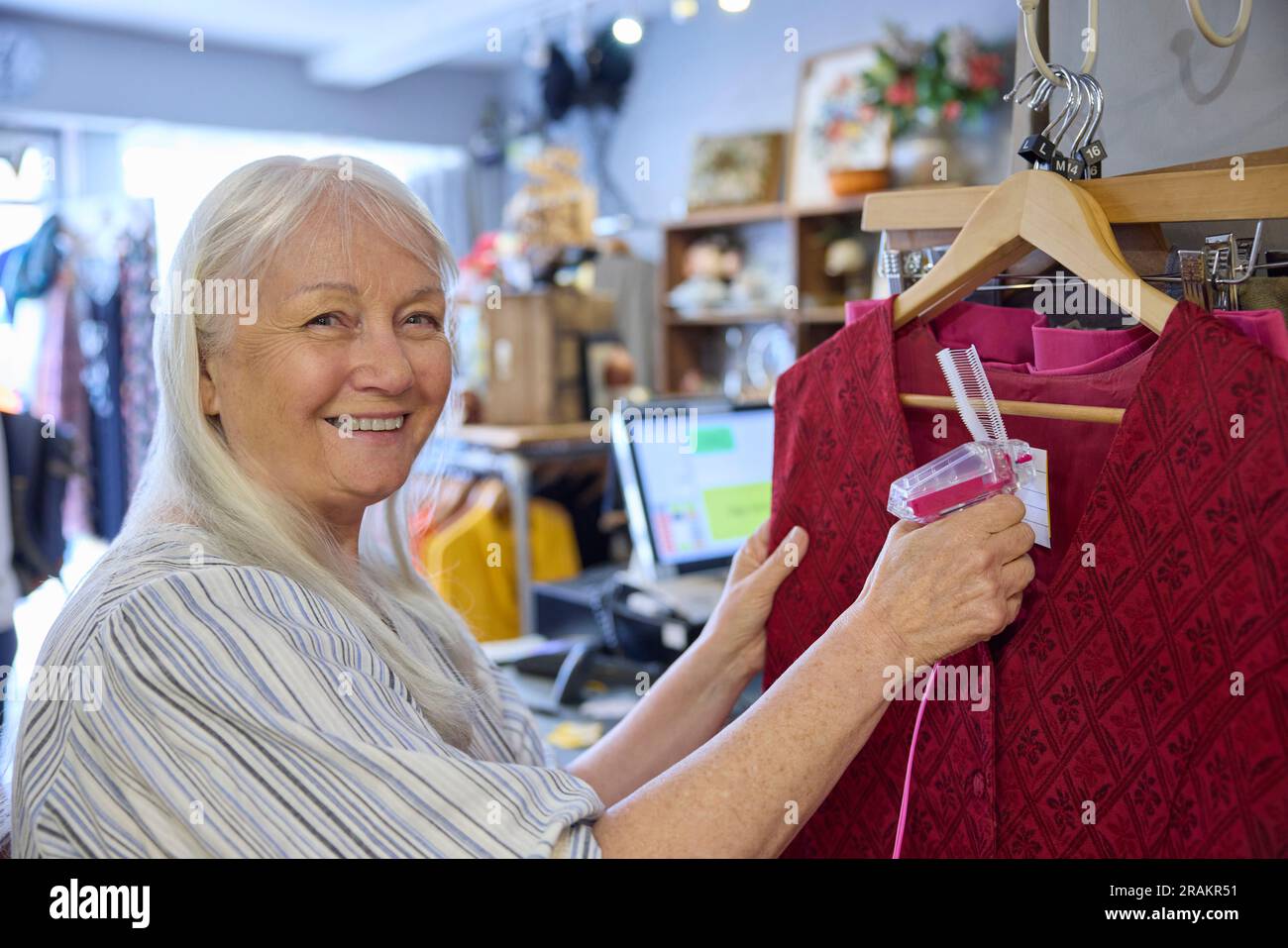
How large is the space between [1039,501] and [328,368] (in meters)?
0.69

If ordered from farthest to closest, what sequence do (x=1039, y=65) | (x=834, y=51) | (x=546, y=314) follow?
1. (x=834, y=51)
2. (x=546, y=314)
3. (x=1039, y=65)

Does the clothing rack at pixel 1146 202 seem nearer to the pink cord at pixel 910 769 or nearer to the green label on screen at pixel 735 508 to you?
the pink cord at pixel 910 769

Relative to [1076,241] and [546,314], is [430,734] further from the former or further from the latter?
[546,314]

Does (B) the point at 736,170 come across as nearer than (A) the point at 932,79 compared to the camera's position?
No

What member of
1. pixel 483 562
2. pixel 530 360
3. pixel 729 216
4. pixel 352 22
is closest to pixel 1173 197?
pixel 483 562

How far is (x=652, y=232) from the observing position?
20.2 feet

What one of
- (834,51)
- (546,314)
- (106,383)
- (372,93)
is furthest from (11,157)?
(834,51)

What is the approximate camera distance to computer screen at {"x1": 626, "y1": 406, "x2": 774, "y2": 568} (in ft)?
7.73

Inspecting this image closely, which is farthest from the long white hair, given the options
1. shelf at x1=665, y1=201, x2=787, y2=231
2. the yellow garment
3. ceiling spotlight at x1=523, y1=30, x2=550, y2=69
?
ceiling spotlight at x1=523, y1=30, x2=550, y2=69

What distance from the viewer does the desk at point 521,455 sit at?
12.2 feet

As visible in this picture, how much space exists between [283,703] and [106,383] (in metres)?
4.91

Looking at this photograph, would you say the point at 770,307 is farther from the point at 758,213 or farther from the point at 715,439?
the point at 715,439

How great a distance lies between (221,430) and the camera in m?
1.10

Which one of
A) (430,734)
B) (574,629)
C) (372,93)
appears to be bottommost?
(574,629)
